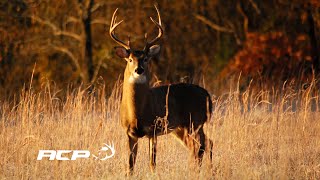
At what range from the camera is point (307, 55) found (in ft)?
63.1

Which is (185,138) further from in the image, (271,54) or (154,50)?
(271,54)

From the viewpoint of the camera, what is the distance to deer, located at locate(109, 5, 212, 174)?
311 inches

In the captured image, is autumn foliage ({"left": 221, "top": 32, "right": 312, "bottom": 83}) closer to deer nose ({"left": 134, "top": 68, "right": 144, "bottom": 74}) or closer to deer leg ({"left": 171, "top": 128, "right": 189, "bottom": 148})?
deer leg ({"left": 171, "top": 128, "right": 189, "bottom": 148})

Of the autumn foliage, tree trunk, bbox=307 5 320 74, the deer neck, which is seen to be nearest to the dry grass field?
the deer neck

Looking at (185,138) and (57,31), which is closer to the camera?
(185,138)

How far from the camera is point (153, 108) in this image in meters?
8.08

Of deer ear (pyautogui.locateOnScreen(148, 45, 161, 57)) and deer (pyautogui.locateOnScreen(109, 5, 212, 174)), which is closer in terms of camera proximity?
deer (pyautogui.locateOnScreen(109, 5, 212, 174))

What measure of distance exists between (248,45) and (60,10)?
4.53m

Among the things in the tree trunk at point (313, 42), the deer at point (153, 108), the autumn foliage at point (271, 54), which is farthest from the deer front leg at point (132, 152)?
the tree trunk at point (313, 42)

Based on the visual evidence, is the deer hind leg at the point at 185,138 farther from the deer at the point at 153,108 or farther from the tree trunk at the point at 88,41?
the tree trunk at the point at 88,41

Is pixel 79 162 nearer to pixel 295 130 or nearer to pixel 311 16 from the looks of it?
pixel 295 130

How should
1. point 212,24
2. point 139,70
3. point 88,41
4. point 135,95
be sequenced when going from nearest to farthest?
point 139,70 < point 135,95 < point 88,41 < point 212,24

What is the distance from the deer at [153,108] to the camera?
7.89m

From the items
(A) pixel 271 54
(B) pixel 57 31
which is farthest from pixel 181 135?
(B) pixel 57 31
